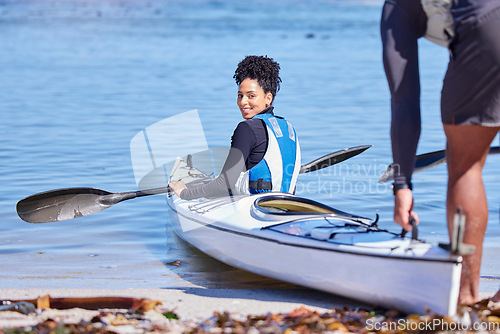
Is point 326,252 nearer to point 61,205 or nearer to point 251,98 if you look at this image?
point 251,98

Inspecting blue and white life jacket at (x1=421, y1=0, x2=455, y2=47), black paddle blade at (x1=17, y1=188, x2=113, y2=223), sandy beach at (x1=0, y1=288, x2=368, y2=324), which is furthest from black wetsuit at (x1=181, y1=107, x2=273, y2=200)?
blue and white life jacket at (x1=421, y1=0, x2=455, y2=47)

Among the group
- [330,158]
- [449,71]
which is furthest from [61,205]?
[449,71]

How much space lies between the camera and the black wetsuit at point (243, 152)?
4.29 m

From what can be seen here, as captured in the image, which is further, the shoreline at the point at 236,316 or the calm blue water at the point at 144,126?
the calm blue water at the point at 144,126

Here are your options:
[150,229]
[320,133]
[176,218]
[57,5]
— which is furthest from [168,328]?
[57,5]

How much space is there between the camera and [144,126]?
10695 millimetres

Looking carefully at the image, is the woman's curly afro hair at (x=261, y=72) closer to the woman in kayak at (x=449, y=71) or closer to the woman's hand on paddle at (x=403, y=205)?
the woman in kayak at (x=449, y=71)

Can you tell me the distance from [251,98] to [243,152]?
511 millimetres

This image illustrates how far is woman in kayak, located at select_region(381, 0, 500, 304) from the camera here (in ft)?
9.01

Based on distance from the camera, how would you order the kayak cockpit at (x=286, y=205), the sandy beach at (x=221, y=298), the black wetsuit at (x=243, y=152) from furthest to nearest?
the black wetsuit at (x=243, y=152)
the kayak cockpit at (x=286, y=205)
the sandy beach at (x=221, y=298)

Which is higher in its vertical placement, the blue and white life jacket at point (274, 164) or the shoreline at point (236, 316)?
the blue and white life jacket at point (274, 164)

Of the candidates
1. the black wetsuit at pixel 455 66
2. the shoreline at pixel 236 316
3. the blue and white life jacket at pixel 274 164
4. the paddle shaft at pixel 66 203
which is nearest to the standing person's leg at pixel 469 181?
the black wetsuit at pixel 455 66

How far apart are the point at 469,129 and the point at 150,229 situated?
3567mm

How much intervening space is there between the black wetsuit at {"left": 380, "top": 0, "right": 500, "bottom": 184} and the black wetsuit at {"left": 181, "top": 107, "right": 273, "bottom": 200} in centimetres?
155
